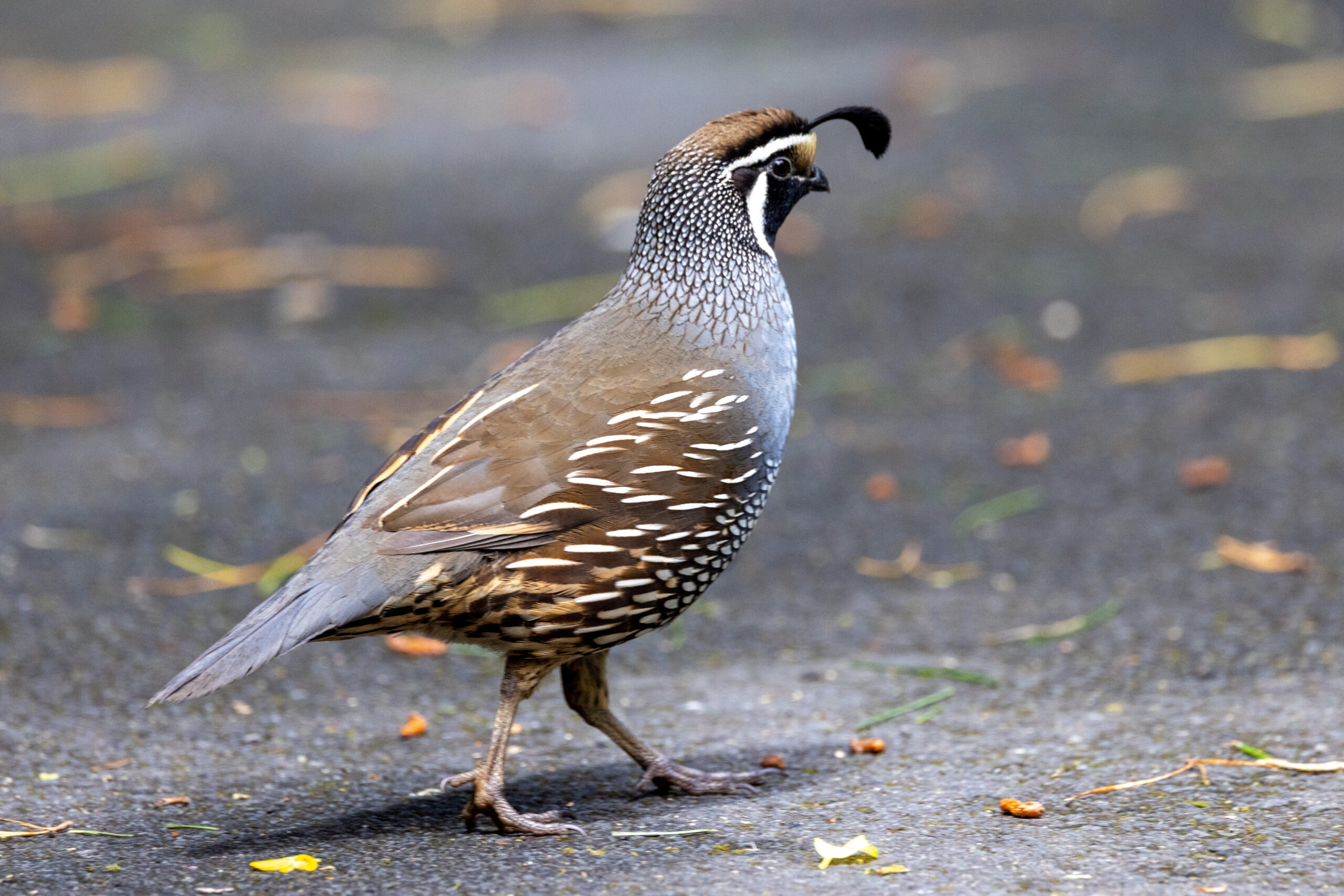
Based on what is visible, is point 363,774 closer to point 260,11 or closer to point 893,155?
point 893,155

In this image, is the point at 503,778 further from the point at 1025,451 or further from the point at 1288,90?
the point at 1288,90

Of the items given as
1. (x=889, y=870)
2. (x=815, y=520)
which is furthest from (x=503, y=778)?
(x=815, y=520)

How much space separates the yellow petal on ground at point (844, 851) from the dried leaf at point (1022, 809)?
0.39 metres

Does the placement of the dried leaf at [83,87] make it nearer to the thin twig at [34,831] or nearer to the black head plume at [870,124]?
the black head plume at [870,124]

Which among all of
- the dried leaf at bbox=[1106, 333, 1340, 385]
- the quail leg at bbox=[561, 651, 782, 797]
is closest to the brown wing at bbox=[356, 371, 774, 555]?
the quail leg at bbox=[561, 651, 782, 797]

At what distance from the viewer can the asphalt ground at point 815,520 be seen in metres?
3.65

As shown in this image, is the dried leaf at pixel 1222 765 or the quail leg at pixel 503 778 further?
the dried leaf at pixel 1222 765

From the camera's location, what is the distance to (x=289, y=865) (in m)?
3.45

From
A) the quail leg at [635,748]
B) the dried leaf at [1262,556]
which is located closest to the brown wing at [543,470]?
the quail leg at [635,748]

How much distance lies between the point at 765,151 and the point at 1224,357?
362 centimetres

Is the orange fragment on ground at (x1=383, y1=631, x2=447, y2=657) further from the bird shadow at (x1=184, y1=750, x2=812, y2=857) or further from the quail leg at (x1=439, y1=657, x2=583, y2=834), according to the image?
the quail leg at (x1=439, y1=657, x2=583, y2=834)

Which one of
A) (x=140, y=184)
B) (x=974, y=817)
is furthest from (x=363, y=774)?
(x=140, y=184)

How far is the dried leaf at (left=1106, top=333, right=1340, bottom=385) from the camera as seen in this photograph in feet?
23.1

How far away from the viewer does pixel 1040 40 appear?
12.6 metres
